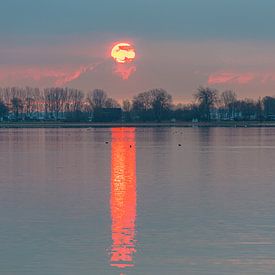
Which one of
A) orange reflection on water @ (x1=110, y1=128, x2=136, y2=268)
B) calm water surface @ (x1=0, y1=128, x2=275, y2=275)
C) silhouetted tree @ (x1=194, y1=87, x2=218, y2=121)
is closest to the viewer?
calm water surface @ (x1=0, y1=128, x2=275, y2=275)

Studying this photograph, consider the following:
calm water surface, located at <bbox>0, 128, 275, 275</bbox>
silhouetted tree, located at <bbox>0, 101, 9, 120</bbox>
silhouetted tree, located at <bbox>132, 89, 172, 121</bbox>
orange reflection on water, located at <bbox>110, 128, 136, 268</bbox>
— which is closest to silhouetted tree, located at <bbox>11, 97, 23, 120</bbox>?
silhouetted tree, located at <bbox>0, 101, 9, 120</bbox>

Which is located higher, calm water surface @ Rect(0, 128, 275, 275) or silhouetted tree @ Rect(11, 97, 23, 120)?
silhouetted tree @ Rect(11, 97, 23, 120)

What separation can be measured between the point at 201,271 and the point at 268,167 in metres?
18.7

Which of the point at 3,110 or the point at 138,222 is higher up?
the point at 3,110

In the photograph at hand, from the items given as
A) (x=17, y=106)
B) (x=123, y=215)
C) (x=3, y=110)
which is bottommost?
(x=123, y=215)

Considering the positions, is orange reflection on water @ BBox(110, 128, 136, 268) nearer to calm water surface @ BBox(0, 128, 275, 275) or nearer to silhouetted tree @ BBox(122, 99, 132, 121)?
calm water surface @ BBox(0, 128, 275, 275)

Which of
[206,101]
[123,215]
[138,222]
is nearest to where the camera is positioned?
[138,222]

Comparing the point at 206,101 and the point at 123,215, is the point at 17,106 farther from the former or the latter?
the point at 123,215

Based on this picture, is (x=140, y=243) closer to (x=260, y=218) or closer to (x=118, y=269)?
(x=118, y=269)

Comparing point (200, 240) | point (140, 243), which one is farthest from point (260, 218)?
point (140, 243)

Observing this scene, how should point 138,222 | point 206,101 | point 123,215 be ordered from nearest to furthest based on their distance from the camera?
1. point 138,222
2. point 123,215
3. point 206,101

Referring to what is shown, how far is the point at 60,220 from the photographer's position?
1502 centimetres

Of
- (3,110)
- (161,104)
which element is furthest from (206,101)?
(3,110)

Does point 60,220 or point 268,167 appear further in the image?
point 268,167
